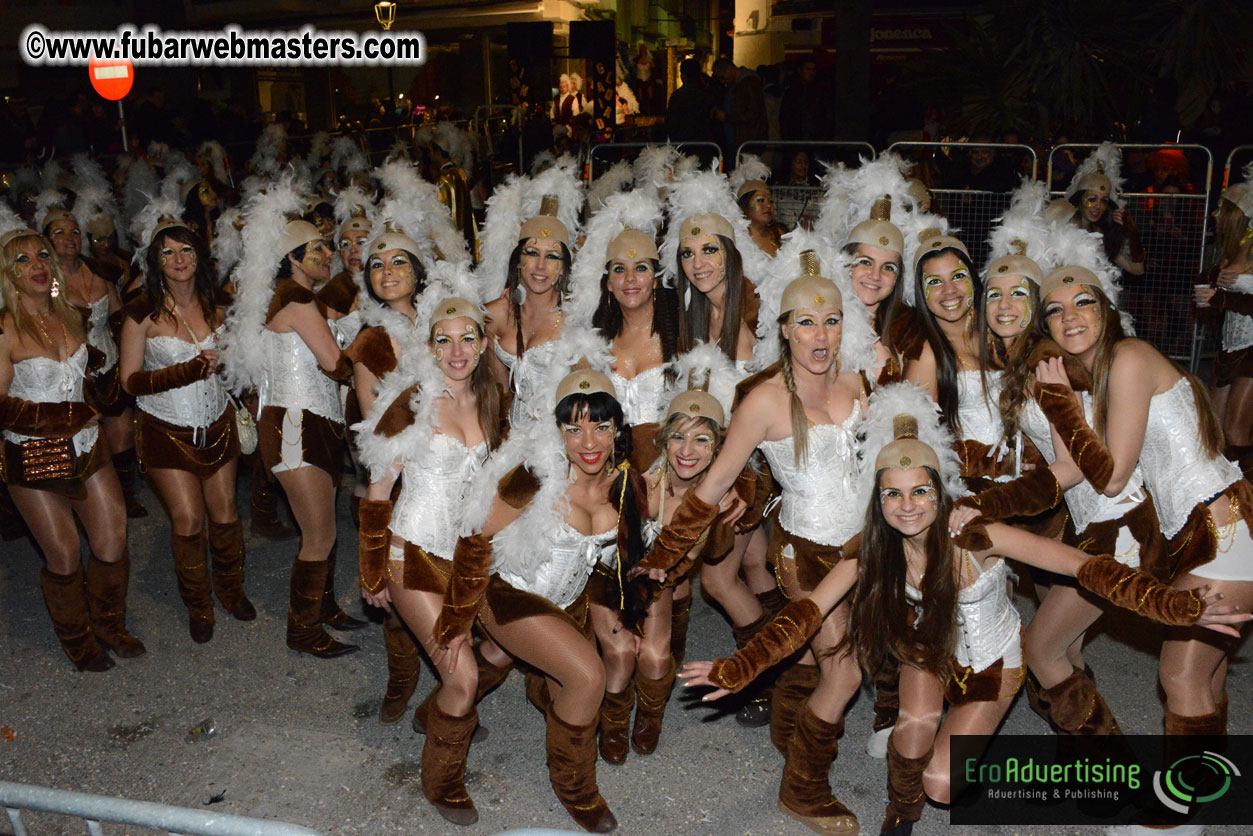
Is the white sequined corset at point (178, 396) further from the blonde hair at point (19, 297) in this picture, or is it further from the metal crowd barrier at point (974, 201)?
the metal crowd barrier at point (974, 201)

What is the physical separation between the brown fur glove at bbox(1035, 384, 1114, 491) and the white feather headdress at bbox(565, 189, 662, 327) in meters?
1.87

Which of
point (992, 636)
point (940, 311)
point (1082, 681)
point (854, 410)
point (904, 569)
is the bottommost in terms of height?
point (1082, 681)

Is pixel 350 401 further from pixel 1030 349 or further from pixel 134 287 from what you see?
pixel 1030 349

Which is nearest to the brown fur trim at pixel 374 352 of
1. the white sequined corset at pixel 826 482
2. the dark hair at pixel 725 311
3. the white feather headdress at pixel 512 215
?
the white feather headdress at pixel 512 215

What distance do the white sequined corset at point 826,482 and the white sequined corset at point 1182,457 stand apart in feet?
3.05

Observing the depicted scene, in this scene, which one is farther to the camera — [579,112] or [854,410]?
[579,112]

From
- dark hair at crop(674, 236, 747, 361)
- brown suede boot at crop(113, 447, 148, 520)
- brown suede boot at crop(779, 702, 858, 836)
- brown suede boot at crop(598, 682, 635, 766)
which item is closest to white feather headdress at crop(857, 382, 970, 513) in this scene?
brown suede boot at crop(779, 702, 858, 836)

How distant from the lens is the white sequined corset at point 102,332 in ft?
18.2

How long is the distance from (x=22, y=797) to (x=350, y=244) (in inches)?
144

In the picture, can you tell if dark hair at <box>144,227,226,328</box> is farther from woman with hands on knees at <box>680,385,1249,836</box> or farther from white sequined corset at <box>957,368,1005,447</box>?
white sequined corset at <box>957,368,1005,447</box>

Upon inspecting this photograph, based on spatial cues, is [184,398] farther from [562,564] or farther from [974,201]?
[974,201]

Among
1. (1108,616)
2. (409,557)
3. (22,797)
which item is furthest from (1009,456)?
(22,797)

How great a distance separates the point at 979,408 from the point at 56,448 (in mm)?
3779

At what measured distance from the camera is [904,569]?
11.0 feet
